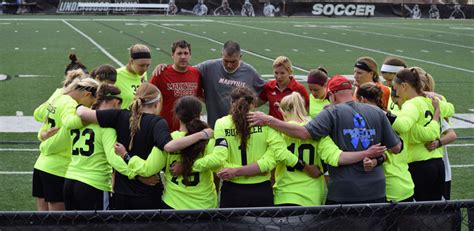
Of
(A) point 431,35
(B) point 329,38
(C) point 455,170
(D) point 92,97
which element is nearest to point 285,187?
(D) point 92,97

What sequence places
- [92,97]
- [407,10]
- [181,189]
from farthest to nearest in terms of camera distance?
[407,10] → [92,97] → [181,189]

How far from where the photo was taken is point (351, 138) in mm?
5457

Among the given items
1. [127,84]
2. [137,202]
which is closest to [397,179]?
[137,202]

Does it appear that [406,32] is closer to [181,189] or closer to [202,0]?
[202,0]

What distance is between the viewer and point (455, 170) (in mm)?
9742

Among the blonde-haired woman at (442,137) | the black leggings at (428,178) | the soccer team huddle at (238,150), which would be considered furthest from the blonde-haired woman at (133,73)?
the black leggings at (428,178)

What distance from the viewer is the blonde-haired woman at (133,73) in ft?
25.2

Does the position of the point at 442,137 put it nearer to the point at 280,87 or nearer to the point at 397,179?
the point at 397,179

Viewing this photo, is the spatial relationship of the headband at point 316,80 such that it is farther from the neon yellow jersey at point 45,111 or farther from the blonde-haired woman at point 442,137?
the neon yellow jersey at point 45,111

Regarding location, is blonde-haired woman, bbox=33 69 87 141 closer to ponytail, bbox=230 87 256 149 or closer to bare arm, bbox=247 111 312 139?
ponytail, bbox=230 87 256 149

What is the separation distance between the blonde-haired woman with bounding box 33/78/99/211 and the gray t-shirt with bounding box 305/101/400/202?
5.93 feet

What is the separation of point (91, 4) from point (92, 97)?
46.2 meters

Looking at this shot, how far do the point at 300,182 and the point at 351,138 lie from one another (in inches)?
21.2

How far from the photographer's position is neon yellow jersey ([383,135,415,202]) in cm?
590
